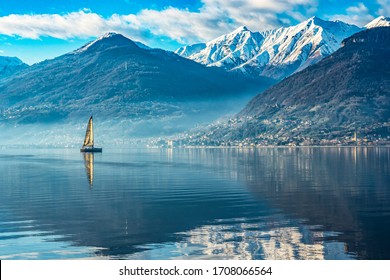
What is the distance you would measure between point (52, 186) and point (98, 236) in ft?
196

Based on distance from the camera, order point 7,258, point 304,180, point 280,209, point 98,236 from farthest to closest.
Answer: point 304,180 → point 280,209 → point 98,236 → point 7,258

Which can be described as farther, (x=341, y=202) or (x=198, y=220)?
(x=341, y=202)

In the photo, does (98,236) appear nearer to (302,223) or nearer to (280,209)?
(302,223)

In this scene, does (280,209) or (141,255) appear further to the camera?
(280,209)

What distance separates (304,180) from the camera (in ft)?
413

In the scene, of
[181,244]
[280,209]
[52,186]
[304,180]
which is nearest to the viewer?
[181,244]

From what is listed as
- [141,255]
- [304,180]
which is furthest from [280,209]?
[304,180]

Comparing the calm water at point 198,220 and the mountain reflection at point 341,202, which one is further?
the mountain reflection at point 341,202

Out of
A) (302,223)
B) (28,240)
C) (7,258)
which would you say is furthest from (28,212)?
(302,223)

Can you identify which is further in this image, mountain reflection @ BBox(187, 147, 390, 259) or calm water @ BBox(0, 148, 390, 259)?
mountain reflection @ BBox(187, 147, 390, 259)

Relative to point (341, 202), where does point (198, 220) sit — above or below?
below

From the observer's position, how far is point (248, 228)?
63188 mm
